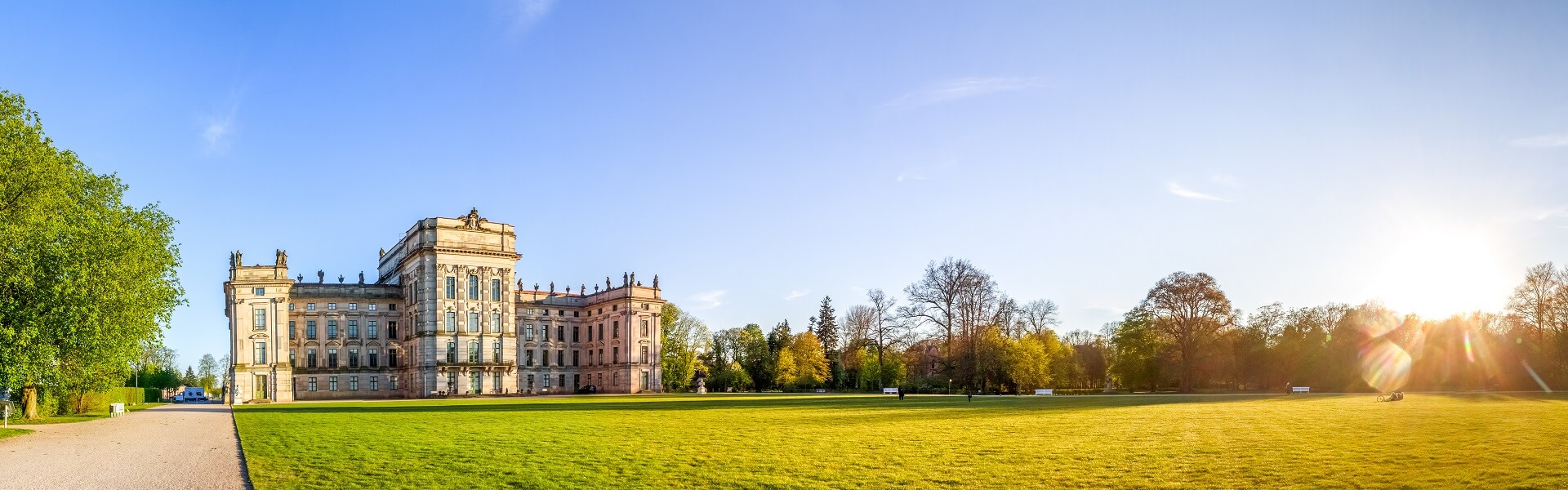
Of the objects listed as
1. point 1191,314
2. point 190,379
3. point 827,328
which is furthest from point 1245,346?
point 190,379

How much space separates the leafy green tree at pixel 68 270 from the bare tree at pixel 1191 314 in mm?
63891

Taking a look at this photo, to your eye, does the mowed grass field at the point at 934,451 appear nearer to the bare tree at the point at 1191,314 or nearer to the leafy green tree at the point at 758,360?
the bare tree at the point at 1191,314

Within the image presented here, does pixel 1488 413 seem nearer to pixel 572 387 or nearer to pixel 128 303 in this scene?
pixel 128 303

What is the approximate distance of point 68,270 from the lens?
29219 millimetres

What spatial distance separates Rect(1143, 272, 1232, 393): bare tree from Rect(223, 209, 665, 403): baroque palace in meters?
43.4

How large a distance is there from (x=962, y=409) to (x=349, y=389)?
58881 millimetres

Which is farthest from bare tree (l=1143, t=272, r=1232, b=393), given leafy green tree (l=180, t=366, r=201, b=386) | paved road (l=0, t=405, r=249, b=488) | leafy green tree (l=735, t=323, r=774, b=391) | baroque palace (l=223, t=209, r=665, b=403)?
leafy green tree (l=180, t=366, r=201, b=386)

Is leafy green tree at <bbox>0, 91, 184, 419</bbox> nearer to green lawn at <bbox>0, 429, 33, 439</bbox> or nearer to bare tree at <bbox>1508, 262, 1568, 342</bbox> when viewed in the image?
green lawn at <bbox>0, 429, 33, 439</bbox>

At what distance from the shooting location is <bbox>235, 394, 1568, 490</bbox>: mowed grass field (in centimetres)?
1502

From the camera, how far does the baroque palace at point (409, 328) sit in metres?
74.7

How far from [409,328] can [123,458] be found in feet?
204

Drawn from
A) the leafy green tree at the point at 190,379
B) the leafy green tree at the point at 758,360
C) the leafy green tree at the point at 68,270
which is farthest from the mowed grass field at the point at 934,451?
the leafy green tree at the point at 190,379

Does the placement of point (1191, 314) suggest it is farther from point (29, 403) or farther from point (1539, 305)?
point (29, 403)

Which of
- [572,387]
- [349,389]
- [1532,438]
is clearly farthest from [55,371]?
[572,387]
